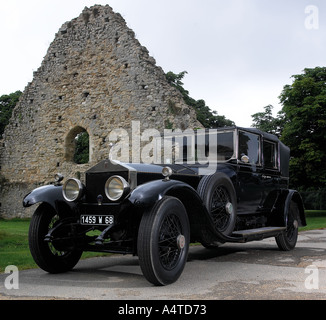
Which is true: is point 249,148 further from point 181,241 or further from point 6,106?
point 6,106

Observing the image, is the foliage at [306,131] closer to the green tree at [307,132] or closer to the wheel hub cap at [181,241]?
the green tree at [307,132]

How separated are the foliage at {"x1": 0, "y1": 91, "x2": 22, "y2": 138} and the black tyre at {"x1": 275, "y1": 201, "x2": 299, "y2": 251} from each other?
83.0 ft

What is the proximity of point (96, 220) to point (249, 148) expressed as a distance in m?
3.21

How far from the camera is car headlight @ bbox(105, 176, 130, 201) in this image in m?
4.87

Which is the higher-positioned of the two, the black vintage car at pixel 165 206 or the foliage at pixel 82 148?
the foliage at pixel 82 148

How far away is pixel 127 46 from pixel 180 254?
12756mm

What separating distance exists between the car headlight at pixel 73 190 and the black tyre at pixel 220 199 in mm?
1580

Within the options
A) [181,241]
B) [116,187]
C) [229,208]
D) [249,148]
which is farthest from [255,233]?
[116,187]

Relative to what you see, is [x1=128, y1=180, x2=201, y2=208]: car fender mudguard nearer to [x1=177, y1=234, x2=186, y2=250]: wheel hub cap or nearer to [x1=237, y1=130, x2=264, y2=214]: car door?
[x1=177, y1=234, x2=186, y2=250]: wheel hub cap

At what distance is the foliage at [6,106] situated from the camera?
96.2ft

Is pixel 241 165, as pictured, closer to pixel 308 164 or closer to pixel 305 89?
pixel 308 164

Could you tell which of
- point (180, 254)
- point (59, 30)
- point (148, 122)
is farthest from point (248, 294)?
point (59, 30)

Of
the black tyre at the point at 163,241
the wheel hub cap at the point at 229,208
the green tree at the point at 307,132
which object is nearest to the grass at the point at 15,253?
the black tyre at the point at 163,241

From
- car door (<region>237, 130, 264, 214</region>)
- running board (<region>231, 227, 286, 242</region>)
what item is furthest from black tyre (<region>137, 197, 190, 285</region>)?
car door (<region>237, 130, 264, 214</region>)
